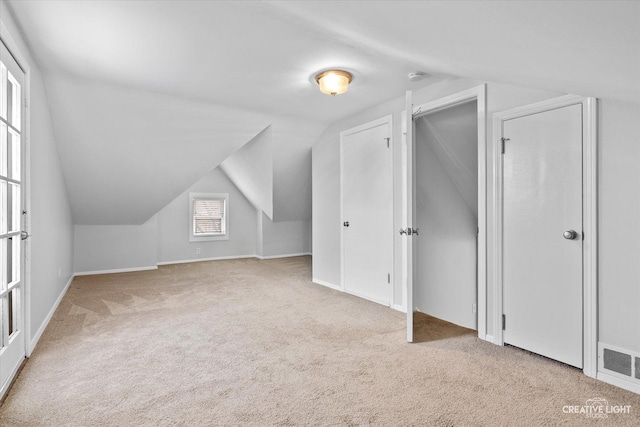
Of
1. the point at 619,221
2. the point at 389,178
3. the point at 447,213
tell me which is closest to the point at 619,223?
the point at 619,221

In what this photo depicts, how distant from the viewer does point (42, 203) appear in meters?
3.24

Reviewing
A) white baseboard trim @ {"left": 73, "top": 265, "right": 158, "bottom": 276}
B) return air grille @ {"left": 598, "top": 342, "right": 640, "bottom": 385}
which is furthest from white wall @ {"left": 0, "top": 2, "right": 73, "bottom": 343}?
return air grille @ {"left": 598, "top": 342, "right": 640, "bottom": 385}

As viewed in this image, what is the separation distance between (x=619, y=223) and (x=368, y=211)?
2421 mm

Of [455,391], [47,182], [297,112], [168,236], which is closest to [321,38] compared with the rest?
[297,112]

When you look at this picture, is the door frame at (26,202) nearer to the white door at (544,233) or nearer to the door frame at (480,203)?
the door frame at (480,203)

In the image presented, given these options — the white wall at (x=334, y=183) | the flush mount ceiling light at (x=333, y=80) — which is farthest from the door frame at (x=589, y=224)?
the flush mount ceiling light at (x=333, y=80)

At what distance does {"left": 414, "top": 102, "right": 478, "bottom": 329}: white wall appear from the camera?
3.33 meters

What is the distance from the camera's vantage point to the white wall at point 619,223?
6.77 ft

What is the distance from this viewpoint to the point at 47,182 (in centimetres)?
349

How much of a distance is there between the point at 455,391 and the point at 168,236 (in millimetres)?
6099

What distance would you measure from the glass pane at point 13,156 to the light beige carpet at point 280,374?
130cm

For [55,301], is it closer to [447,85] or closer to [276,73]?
[276,73]

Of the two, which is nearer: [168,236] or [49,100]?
[49,100]

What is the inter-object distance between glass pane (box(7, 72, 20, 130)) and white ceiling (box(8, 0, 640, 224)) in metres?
0.42
